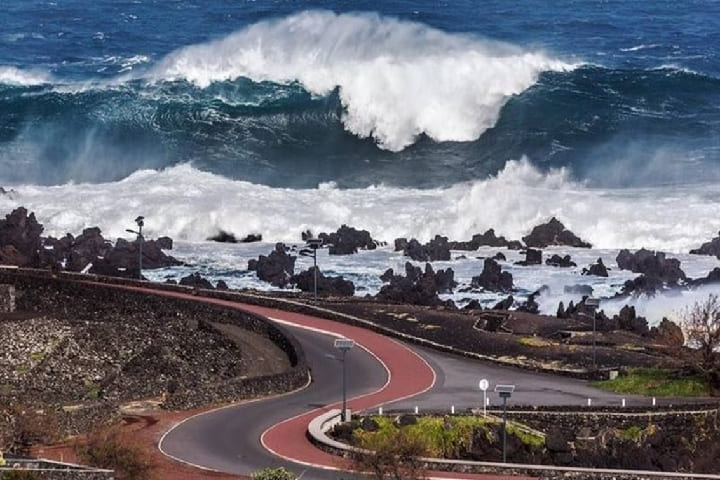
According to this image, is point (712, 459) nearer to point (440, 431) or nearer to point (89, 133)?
point (440, 431)

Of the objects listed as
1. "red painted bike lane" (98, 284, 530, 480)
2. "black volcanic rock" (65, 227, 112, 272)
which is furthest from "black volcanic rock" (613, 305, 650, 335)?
"black volcanic rock" (65, 227, 112, 272)

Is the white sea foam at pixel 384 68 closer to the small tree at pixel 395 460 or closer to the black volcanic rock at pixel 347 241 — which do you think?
the black volcanic rock at pixel 347 241

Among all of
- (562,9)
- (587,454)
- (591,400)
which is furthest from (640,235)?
(562,9)

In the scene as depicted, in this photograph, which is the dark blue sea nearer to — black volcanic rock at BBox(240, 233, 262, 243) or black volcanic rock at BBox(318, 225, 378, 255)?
black volcanic rock at BBox(240, 233, 262, 243)

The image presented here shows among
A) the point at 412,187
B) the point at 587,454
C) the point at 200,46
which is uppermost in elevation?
the point at 200,46

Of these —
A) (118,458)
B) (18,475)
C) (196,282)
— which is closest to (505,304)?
(196,282)
